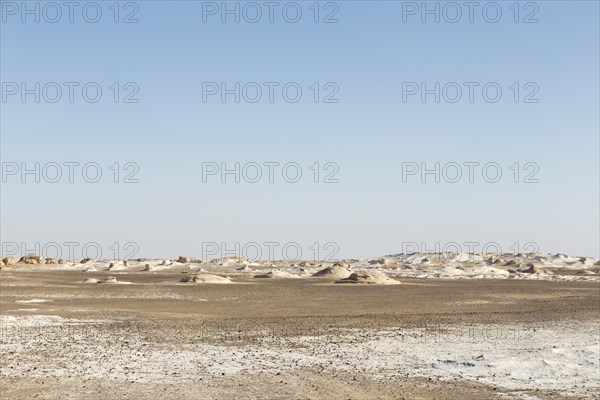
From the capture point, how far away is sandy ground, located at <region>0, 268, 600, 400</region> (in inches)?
602

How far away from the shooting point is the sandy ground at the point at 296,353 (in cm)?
1530

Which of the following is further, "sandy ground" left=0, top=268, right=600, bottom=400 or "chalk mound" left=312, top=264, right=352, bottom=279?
"chalk mound" left=312, top=264, right=352, bottom=279

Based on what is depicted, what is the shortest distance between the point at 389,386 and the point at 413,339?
7.93m

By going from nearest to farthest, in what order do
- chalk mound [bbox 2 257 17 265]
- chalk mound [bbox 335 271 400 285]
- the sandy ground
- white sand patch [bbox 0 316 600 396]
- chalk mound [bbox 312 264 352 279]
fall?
the sandy ground < white sand patch [bbox 0 316 600 396] < chalk mound [bbox 335 271 400 285] < chalk mound [bbox 312 264 352 279] < chalk mound [bbox 2 257 17 265]

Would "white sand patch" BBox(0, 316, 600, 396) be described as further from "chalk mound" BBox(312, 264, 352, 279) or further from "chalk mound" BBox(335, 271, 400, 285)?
"chalk mound" BBox(312, 264, 352, 279)

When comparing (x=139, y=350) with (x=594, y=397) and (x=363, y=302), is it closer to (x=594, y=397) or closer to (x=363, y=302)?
(x=594, y=397)

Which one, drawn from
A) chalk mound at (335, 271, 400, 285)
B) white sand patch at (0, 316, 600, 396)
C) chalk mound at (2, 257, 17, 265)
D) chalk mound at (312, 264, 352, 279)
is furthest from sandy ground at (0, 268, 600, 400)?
chalk mound at (2, 257, 17, 265)

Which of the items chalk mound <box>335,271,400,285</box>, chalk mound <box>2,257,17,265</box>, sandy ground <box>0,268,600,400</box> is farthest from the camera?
chalk mound <box>2,257,17,265</box>

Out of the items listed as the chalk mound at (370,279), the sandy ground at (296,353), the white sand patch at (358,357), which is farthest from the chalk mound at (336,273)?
the white sand patch at (358,357)

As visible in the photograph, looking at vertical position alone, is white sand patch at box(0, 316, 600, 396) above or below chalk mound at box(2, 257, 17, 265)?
above

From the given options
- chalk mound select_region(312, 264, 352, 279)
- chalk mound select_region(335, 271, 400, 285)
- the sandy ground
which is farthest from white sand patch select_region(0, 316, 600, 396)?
chalk mound select_region(312, 264, 352, 279)

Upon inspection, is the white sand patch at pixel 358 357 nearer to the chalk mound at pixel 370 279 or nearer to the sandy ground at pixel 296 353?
the sandy ground at pixel 296 353

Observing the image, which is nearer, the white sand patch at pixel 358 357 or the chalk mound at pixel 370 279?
the white sand patch at pixel 358 357

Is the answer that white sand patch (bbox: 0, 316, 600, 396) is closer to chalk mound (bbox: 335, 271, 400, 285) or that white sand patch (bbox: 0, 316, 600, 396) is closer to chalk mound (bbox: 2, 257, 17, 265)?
chalk mound (bbox: 335, 271, 400, 285)
